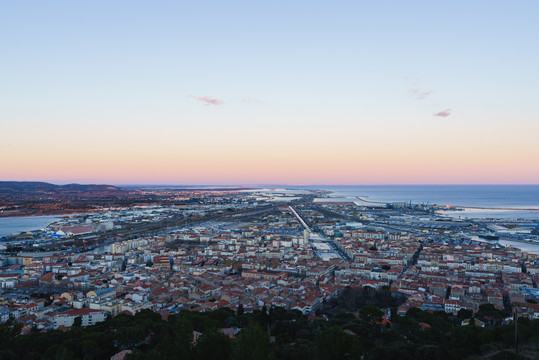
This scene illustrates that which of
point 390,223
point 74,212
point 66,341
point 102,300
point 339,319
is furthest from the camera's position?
point 74,212

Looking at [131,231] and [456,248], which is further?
[131,231]

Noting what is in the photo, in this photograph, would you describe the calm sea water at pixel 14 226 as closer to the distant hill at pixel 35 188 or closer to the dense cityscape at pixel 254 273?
the dense cityscape at pixel 254 273

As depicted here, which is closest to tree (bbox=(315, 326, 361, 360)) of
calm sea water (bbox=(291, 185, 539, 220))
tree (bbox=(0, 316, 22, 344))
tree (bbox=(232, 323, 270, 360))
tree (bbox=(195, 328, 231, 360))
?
tree (bbox=(232, 323, 270, 360))

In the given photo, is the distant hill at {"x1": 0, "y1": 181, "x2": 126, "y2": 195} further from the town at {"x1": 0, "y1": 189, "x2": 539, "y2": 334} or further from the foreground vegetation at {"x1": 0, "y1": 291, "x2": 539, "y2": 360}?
the foreground vegetation at {"x1": 0, "y1": 291, "x2": 539, "y2": 360}

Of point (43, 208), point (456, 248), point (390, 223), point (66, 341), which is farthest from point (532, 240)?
point (43, 208)

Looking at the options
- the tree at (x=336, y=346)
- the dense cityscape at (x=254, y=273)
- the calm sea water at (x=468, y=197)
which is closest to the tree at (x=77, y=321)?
the dense cityscape at (x=254, y=273)

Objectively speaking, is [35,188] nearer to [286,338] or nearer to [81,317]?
[81,317]

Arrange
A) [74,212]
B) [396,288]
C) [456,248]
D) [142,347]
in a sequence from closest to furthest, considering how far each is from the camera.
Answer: [142,347], [396,288], [456,248], [74,212]

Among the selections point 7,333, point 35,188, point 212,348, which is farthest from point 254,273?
point 35,188

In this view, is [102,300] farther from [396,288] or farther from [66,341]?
[396,288]

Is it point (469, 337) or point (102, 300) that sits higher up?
point (469, 337)
